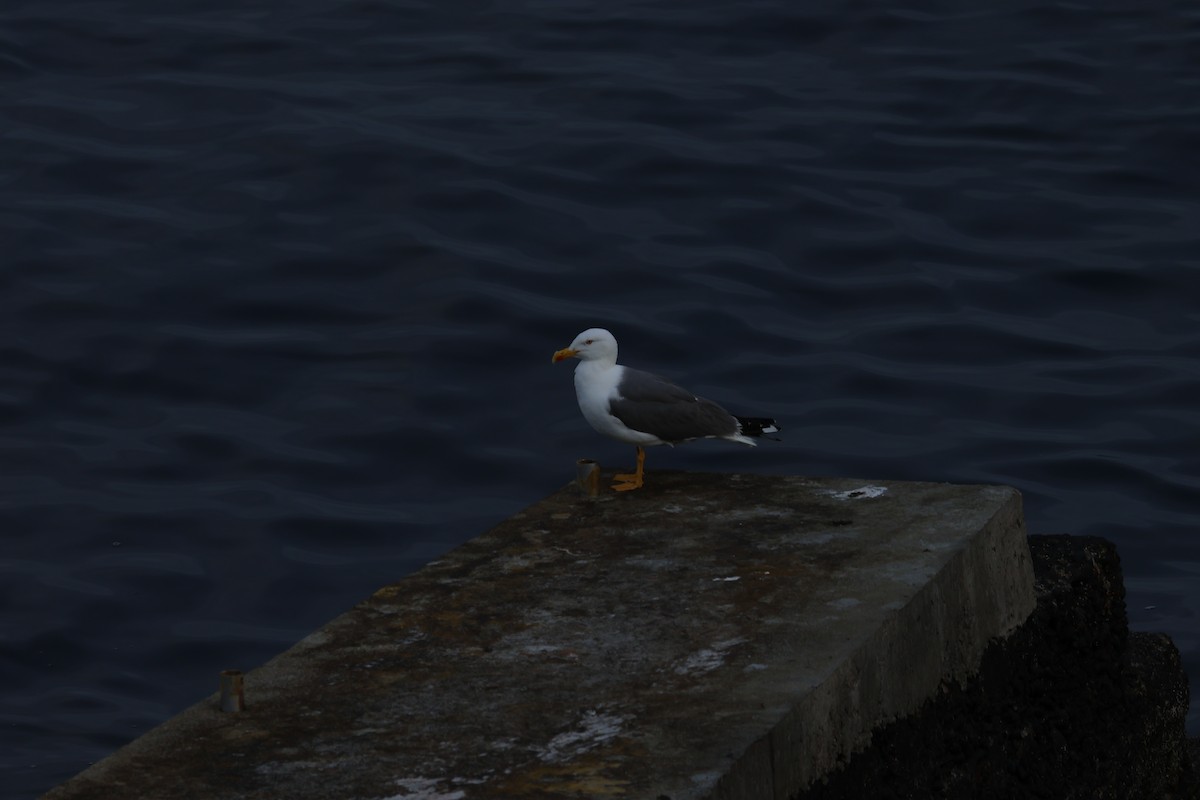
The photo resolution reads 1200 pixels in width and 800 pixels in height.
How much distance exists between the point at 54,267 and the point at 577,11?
6.68 meters

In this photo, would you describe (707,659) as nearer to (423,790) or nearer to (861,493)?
(423,790)

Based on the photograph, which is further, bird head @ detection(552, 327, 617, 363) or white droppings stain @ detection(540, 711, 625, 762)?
bird head @ detection(552, 327, 617, 363)

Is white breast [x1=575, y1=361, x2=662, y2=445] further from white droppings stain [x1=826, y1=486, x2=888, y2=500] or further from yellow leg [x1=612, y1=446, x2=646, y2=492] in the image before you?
white droppings stain [x1=826, y1=486, x2=888, y2=500]

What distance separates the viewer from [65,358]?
1280cm

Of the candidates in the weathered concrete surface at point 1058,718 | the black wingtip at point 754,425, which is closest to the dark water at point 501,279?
A: the weathered concrete surface at point 1058,718

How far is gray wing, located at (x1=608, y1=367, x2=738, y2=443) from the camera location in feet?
24.0

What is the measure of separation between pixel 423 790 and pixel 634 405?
9.30 feet

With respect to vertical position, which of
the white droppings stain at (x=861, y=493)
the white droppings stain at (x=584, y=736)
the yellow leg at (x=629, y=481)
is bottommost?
→ the white droppings stain at (x=584, y=736)

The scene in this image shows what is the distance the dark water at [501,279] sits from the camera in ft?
35.0

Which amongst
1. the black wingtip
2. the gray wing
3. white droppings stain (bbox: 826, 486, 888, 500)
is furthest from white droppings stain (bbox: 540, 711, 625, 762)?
the black wingtip

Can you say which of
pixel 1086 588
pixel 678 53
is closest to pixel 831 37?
pixel 678 53

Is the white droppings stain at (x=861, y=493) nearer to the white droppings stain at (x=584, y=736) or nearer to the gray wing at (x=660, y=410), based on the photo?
the gray wing at (x=660, y=410)

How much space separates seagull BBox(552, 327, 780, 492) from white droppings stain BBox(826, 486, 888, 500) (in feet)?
2.33

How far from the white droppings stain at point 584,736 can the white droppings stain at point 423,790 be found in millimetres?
278
